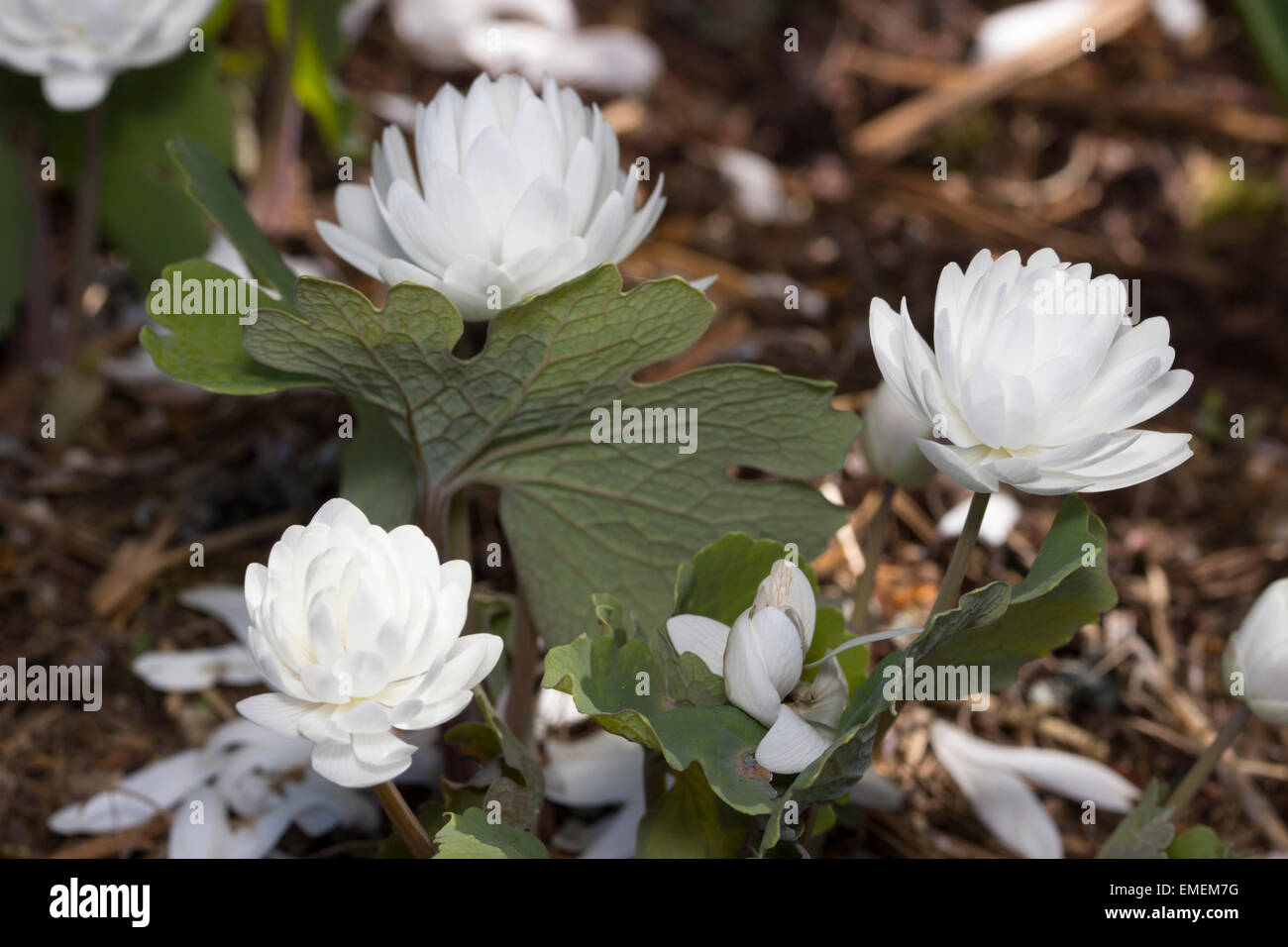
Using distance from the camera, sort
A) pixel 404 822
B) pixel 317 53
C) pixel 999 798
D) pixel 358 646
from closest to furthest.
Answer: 1. pixel 358 646
2. pixel 404 822
3. pixel 999 798
4. pixel 317 53

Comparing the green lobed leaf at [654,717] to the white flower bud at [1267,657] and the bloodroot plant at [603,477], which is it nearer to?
the bloodroot plant at [603,477]

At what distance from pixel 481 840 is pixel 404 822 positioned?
0.26 ft

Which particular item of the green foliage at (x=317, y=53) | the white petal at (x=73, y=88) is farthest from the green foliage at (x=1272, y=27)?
the white petal at (x=73, y=88)

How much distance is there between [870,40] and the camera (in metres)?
2.11

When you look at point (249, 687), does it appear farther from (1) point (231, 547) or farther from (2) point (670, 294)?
(2) point (670, 294)

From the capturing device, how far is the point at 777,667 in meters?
0.62

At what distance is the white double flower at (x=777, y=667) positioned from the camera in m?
0.61

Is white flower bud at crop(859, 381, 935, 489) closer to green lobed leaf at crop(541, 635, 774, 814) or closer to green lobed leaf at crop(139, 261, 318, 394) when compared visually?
green lobed leaf at crop(541, 635, 774, 814)

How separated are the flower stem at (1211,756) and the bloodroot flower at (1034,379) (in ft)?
0.78

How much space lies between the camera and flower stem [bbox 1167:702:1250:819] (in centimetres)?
75

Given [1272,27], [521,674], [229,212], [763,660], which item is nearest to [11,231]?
[229,212]

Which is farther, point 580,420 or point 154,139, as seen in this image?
point 154,139

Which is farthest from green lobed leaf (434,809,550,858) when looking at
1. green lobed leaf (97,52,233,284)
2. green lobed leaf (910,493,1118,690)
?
green lobed leaf (97,52,233,284)

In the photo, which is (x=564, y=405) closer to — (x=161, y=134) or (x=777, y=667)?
(x=777, y=667)
